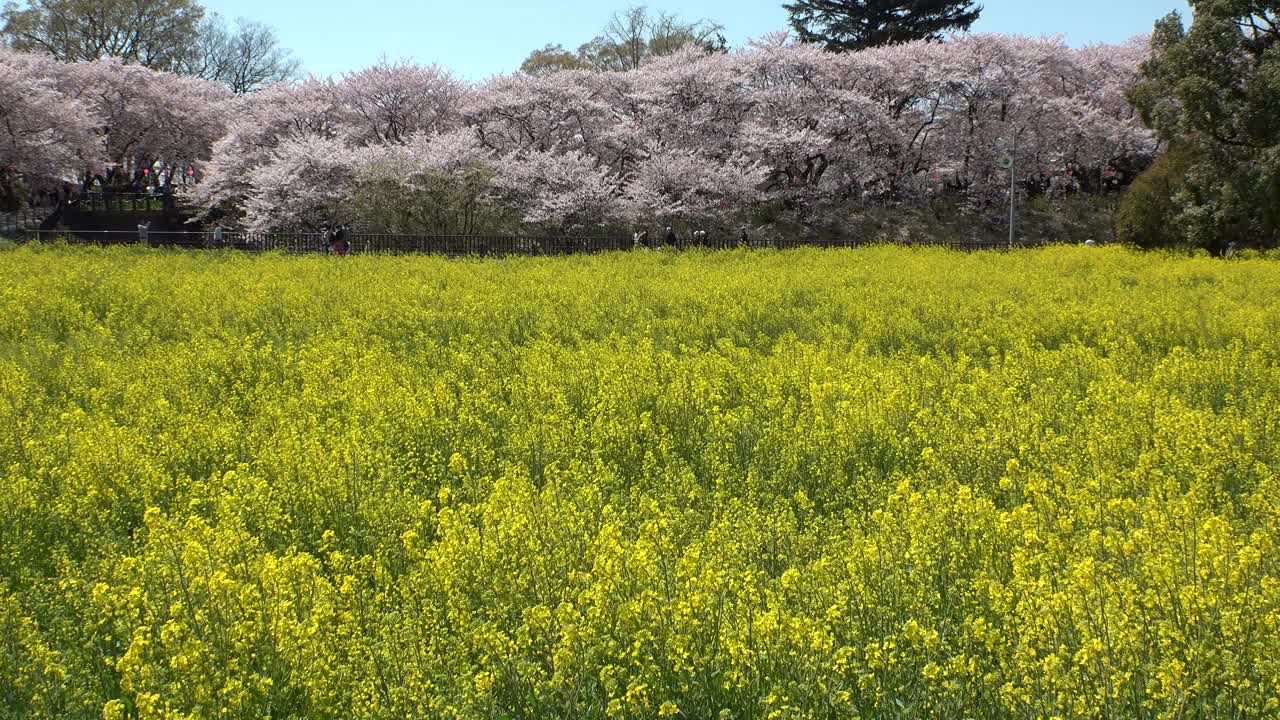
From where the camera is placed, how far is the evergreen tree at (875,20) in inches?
1726

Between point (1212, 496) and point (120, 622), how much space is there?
17.6ft

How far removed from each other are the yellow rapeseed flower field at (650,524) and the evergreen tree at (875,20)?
1404 inches

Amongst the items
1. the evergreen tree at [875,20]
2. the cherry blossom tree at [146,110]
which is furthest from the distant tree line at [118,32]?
the evergreen tree at [875,20]

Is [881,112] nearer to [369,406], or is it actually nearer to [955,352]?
[955,352]

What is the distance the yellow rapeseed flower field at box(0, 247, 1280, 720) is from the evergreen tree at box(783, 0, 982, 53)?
35673mm

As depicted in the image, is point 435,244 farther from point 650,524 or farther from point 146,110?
point 146,110

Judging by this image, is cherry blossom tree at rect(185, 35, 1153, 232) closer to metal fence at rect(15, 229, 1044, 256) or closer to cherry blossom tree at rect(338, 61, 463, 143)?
cherry blossom tree at rect(338, 61, 463, 143)

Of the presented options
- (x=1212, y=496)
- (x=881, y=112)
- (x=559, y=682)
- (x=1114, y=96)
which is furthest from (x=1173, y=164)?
(x=559, y=682)

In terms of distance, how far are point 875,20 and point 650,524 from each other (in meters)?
44.7

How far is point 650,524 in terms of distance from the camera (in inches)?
154

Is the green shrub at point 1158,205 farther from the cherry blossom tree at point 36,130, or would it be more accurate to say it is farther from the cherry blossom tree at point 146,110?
the cherry blossom tree at point 36,130

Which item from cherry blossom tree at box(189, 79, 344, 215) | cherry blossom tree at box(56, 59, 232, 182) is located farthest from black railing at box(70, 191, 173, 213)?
cherry blossom tree at box(189, 79, 344, 215)

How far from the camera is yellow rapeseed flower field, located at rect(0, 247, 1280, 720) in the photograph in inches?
129

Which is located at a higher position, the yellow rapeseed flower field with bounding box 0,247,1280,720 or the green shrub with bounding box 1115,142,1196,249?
the green shrub with bounding box 1115,142,1196,249
